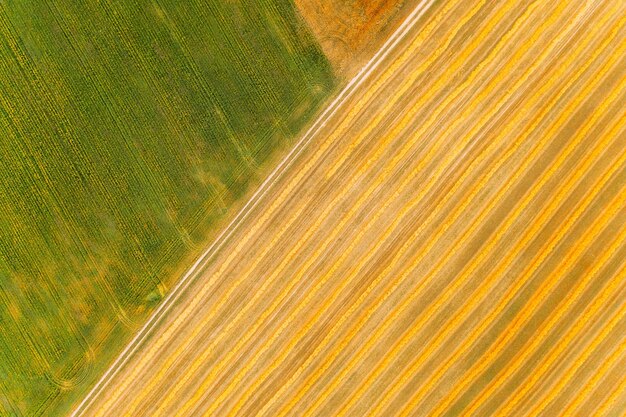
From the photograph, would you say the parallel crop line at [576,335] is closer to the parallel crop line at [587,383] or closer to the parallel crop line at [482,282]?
the parallel crop line at [587,383]

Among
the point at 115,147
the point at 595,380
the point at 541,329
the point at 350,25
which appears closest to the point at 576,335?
the point at 541,329

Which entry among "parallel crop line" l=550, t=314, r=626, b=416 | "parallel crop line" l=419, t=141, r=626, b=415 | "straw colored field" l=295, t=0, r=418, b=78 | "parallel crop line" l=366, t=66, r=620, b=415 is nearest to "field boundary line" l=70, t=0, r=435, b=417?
"straw colored field" l=295, t=0, r=418, b=78

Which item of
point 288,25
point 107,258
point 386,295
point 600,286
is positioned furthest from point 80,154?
point 600,286

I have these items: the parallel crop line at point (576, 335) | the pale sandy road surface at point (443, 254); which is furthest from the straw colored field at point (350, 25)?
the parallel crop line at point (576, 335)

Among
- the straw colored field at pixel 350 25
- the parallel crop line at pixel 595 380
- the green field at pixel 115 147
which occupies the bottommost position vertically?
the green field at pixel 115 147

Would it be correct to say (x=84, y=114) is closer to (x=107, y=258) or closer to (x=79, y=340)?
(x=107, y=258)
